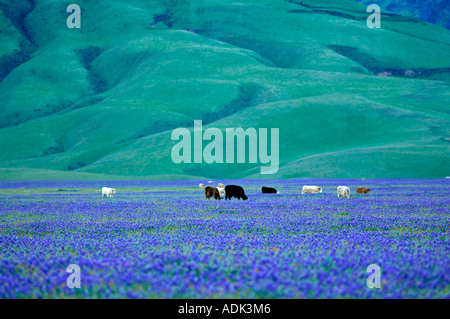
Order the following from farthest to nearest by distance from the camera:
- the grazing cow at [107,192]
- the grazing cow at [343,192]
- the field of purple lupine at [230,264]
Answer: the grazing cow at [107,192] → the grazing cow at [343,192] → the field of purple lupine at [230,264]

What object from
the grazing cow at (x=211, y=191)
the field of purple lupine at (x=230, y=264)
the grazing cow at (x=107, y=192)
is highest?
the field of purple lupine at (x=230, y=264)

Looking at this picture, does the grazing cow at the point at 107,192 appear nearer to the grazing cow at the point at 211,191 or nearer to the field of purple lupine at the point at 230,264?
the grazing cow at the point at 211,191

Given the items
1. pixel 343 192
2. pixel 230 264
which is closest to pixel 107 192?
pixel 343 192

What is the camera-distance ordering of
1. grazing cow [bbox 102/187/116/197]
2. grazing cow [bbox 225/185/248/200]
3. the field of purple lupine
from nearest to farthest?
the field of purple lupine
grazing cow [bbox 225/185/248/200]
grazing cow [bbox 102/187/116/197]

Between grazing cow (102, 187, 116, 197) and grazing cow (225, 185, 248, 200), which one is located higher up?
grazing cow (225, 185, 248, 200)

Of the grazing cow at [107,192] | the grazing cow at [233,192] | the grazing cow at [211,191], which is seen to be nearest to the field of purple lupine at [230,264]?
the grazing cow at [233,192]

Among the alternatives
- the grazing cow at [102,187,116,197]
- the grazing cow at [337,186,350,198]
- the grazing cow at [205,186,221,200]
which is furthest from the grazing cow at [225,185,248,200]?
the grazing cow at [102,187,116,197]

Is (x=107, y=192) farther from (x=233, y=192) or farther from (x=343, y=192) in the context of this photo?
(x=343, y=192)

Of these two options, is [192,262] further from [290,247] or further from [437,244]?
[437,244]

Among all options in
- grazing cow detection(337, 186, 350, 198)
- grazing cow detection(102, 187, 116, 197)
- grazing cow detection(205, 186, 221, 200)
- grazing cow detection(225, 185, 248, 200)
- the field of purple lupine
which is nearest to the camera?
the field of purple lupine

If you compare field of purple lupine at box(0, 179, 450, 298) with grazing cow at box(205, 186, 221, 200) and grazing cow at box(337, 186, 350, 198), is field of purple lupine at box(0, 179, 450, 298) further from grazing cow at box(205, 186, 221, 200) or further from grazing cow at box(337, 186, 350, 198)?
grazing cow at box(337, 186, 350, 198)

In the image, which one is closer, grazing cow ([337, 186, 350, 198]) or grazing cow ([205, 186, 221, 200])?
grazing cow ([205, 186, 221, 200])

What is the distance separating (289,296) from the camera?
841 cm

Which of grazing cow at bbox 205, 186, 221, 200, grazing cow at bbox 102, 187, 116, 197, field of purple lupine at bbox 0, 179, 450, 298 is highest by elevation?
field of purple lupine at bbox 0, 179, 450, 298
